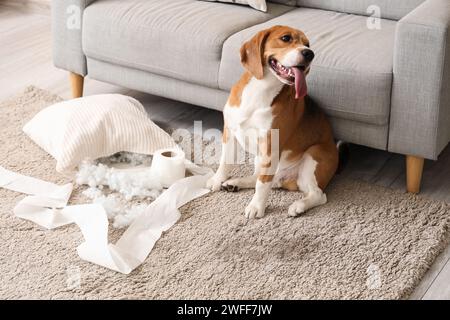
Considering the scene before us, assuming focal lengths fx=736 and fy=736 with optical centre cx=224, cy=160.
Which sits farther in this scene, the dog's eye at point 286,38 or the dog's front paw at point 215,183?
the dog's front paw at point 215,183

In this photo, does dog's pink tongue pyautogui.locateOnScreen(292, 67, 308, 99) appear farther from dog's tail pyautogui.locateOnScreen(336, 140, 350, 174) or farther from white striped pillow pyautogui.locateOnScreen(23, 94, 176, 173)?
white striped pillow pyautogui.locateOnScreen(23, 94, 176, 173)

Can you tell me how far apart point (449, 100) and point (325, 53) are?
447 millimetres

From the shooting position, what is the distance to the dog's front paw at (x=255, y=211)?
2398mm

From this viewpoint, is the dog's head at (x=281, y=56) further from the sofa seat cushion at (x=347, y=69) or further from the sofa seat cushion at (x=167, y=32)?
the sofa seat cushion at (x=167, y=32)

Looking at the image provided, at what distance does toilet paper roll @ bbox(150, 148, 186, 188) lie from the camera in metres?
2.56

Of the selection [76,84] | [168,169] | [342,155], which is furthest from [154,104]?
[342,155]

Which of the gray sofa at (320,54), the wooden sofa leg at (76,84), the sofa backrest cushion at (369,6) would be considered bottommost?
the wooden sofa leg at (76,84)

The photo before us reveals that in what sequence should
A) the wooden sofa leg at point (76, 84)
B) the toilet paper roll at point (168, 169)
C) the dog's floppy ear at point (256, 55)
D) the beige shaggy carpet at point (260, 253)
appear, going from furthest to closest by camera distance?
1. the wooden sofa leg at point (76, 84)
2. the toilet paper roll at point (168, 169)
3. the dog's floppy ear at point (256, 55)
4. the beige shaggy carpet at point (260, 253)

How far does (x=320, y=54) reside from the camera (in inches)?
100

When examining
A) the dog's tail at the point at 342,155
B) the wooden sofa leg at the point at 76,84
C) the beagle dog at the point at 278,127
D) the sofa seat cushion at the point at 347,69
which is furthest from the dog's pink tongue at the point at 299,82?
the wooden sofa leg at the point at 76,84

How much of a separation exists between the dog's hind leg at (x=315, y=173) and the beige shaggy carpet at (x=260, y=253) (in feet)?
0.13

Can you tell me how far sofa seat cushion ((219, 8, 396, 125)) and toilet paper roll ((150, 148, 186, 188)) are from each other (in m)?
0.37

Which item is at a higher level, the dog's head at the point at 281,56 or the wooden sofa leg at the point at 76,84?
the dog's head at the point at 281,56

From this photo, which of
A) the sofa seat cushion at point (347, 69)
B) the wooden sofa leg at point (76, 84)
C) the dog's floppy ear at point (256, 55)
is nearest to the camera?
the dog's floppy ear at point (256, 55)
